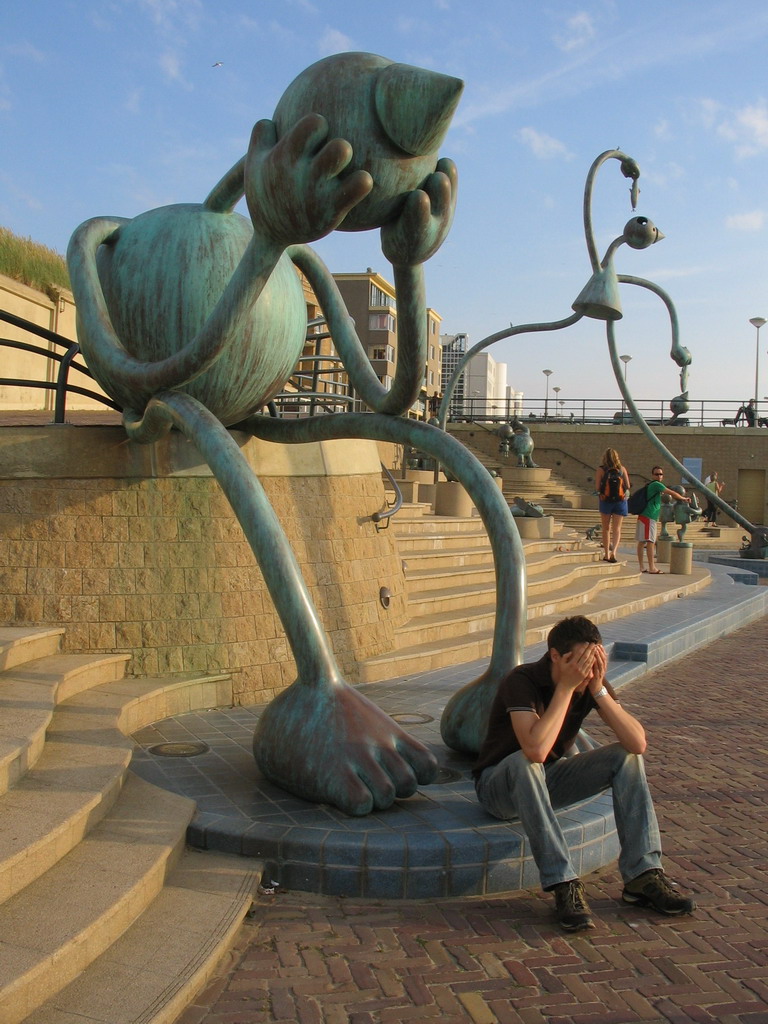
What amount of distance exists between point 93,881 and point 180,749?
1.64 meters

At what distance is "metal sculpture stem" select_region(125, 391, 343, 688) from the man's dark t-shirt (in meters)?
0.75

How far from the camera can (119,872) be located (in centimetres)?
327

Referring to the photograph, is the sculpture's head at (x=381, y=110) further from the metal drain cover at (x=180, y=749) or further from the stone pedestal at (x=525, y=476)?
the stone pedestal at (x=525, y=476)

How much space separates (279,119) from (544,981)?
125 inches

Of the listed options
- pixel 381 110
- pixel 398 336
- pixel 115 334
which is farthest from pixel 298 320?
pixel 381 110

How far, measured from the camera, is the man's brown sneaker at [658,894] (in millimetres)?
3498

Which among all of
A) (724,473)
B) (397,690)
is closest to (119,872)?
(397,690)

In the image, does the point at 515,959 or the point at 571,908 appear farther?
the point at 571,908

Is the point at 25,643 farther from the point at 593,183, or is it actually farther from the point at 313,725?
the point at 593,183

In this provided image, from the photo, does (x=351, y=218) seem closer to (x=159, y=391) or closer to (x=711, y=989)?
(x=159, y=391)

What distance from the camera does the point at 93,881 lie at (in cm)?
318

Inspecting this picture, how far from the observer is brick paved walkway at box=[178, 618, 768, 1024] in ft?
9.27

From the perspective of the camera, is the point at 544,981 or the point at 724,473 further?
the point at 724,473

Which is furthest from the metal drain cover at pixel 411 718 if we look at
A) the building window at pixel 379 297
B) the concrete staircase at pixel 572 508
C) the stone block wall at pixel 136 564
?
the building window at pixel 379 297
